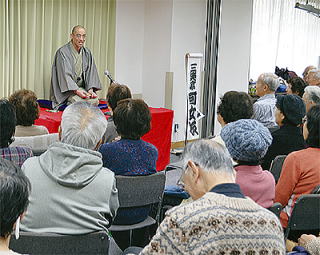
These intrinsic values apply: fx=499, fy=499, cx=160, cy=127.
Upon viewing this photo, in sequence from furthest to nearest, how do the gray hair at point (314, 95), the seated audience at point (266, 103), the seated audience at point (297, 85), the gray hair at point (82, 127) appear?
the seated audience at point (297, 85)
the seated audience at point (266, 103)
the gray hair at point (314, 95)
the gray hair at point (82, 127)

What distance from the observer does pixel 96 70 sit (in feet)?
19.4

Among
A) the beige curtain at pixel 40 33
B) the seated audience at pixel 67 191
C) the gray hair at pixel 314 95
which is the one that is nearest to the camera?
the seated audience at pixel 67 191

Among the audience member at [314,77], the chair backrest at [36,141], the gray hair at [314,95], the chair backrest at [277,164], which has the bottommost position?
the chair backrest at [277,164]

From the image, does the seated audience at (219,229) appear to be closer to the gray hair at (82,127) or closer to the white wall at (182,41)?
the gray hair at (82,127)

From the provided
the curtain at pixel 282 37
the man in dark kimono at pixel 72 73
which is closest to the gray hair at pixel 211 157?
the man in dark kimono at pixel 72 73

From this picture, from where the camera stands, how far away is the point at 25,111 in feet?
10.4

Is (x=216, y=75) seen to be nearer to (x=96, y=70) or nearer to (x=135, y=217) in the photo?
(x=96, y=70)

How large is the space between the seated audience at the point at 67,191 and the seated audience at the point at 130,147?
1.91 feet

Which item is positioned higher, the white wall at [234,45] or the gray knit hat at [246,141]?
the white wall at [234,45]

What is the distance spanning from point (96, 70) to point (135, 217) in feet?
11.6

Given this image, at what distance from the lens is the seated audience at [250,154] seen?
2.20 metres

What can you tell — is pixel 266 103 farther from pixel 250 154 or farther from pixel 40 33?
pixel 40 33

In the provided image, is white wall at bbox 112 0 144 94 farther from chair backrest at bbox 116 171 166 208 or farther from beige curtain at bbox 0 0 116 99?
chair backrest at bbox 116 171 166 208

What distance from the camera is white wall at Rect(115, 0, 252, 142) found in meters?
6.49
